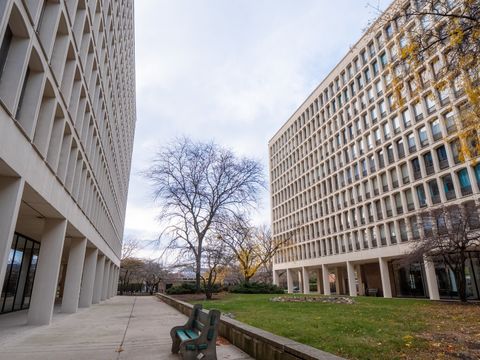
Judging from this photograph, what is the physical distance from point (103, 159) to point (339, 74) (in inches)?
1485

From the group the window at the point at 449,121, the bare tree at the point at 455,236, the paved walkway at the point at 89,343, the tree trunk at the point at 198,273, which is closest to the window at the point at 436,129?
the window at the point at 449,121

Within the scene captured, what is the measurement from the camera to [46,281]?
1140 centimetres

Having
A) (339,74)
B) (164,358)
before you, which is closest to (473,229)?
(164,358)

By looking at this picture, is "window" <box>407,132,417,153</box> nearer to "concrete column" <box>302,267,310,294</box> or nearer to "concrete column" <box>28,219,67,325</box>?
"concrete column" <box>302,267,310,294</box>

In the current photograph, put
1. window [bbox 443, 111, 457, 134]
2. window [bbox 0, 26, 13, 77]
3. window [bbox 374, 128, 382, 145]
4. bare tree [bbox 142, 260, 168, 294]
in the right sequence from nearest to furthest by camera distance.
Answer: window [bbox 0, 26, 13, 77]
window [bbox 443, 111, 457, 134]
window [bbox 374, 128, 382, 145]
bare tree [bbox 142, 260, 168, 294]

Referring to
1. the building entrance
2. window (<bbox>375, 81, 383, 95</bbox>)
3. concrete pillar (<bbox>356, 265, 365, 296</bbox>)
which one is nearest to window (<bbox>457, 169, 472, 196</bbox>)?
window (<bbox>375, 81, 383, 95</bbox>)

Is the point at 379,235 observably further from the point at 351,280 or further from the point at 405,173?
the point at 351,280

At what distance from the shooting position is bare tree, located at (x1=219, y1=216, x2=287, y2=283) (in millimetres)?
26906

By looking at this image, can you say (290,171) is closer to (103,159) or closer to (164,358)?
(103,159)

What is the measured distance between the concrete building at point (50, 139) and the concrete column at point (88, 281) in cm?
6

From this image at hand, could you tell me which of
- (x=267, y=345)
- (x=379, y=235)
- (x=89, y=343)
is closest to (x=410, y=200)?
(x=379, y=235)

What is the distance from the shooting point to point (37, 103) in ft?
28.3

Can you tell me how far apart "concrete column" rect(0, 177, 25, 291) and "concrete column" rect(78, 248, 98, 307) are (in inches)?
561

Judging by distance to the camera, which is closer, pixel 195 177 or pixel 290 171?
pixel 195 177
